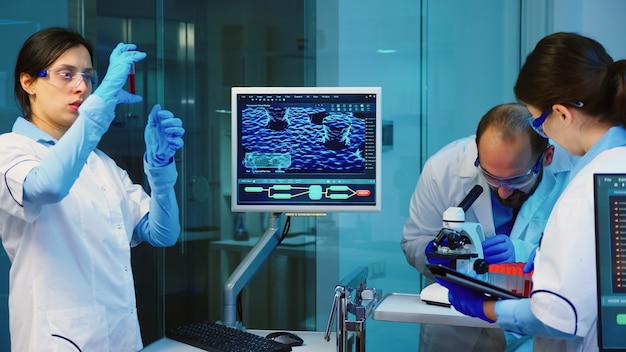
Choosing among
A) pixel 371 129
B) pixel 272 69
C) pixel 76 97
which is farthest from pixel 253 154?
pixel 272 69

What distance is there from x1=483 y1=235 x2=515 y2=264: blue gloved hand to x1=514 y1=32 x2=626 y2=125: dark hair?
60 centimetres

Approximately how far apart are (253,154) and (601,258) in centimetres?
122

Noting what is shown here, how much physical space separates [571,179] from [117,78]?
1.16 m

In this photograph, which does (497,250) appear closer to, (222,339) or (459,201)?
(459,201)

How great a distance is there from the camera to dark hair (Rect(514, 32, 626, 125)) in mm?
1526

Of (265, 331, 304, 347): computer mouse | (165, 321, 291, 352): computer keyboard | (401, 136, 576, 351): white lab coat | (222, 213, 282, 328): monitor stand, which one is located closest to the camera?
(165, 321, 291, 352): computer keyboard

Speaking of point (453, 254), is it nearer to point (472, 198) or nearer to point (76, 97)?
point (472, 198)

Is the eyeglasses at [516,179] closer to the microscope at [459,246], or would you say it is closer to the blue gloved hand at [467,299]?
the microscope at [459,246]

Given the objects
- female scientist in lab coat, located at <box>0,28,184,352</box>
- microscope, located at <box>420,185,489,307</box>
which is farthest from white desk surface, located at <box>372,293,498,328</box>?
female scientist in lab coat, located at <box>0,28,184,352</box>

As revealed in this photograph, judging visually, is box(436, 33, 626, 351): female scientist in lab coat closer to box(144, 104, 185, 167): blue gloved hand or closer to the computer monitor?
the computer monitor

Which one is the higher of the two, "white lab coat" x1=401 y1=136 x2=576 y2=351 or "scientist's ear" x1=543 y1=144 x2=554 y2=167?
"scientist's ear" x1=543 y1=144 x2=554 y2=167

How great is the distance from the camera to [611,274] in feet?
4.15

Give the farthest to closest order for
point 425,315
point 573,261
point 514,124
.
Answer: point 514,124, point 425,315, point 573,261

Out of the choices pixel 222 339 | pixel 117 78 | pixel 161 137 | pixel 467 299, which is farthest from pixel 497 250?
pixel 117 78
